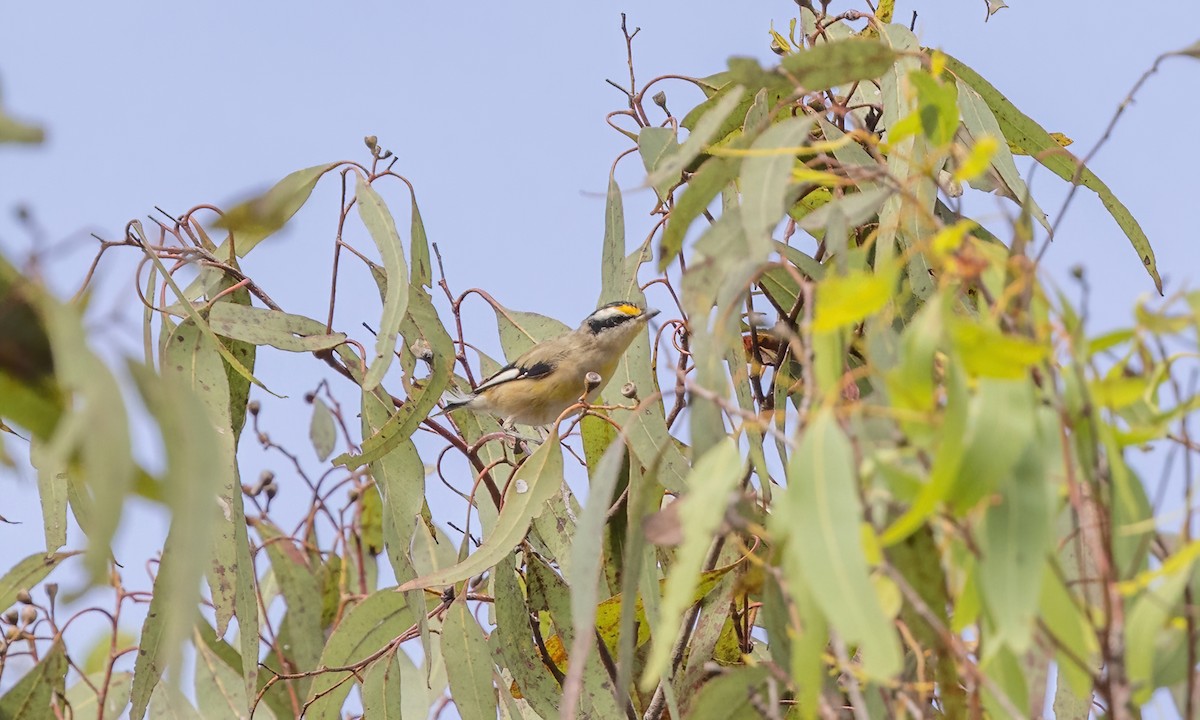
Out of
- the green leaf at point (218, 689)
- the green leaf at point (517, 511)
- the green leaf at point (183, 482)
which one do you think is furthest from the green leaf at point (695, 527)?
the green leaf at point (218, 689)

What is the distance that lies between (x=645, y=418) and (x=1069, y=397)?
124 cm

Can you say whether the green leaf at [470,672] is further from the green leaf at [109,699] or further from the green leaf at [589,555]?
the green leaf at [109,699]

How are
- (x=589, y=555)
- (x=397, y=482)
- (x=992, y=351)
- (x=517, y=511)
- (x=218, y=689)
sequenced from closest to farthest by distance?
(x=992, y=351), (x=589, y=555), (x=517, y=511), (x=397, y=482), (x=218, y=689)

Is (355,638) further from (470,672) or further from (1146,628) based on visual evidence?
(1146,628)

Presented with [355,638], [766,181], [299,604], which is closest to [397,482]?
[355,638]

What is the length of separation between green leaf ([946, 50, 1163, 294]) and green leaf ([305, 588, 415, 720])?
1.55 meters

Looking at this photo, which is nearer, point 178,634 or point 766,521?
point 178,634

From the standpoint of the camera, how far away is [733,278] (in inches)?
61.7

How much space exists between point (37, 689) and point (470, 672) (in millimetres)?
926

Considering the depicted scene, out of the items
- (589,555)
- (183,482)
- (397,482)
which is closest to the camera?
(183,482)

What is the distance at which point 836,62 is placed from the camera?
1.81 meters

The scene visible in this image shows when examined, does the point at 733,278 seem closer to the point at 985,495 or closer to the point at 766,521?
the point at 985,495

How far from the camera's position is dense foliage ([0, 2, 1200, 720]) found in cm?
119

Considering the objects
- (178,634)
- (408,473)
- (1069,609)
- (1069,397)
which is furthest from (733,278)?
(408,473)
